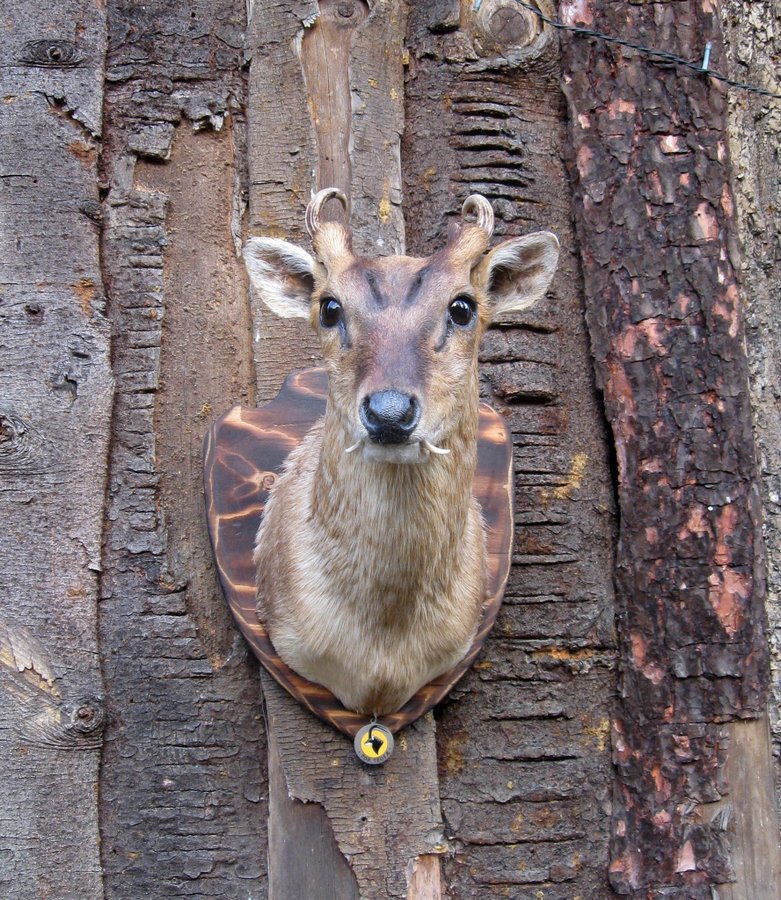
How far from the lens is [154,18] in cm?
382

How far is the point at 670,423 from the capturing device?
3477 millimetres

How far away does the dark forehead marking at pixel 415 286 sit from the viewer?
2.80 metres

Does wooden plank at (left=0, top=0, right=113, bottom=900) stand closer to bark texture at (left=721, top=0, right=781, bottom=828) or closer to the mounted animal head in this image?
the mounted animal head

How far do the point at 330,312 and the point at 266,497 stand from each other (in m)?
0.76

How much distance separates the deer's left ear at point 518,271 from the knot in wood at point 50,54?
67.7 inches

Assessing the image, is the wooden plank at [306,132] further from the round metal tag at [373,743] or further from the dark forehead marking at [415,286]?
the dark forehead marking at [415,286]

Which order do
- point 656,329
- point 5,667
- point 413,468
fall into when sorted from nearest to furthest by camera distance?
point 413,468 < point 5,667 < point 656,329

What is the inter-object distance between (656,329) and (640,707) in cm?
122

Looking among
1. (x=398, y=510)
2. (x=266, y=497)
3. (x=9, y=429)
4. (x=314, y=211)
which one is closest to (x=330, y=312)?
(x=314, y=211)

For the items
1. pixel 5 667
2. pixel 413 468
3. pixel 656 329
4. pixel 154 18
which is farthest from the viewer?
pixel 154 18

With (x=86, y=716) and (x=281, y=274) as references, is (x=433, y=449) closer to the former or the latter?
(x=281, y=274)

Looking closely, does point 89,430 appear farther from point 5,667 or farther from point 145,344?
point 5,667

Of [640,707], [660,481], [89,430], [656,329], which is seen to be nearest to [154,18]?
[89,430]

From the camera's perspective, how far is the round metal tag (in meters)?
3.18
